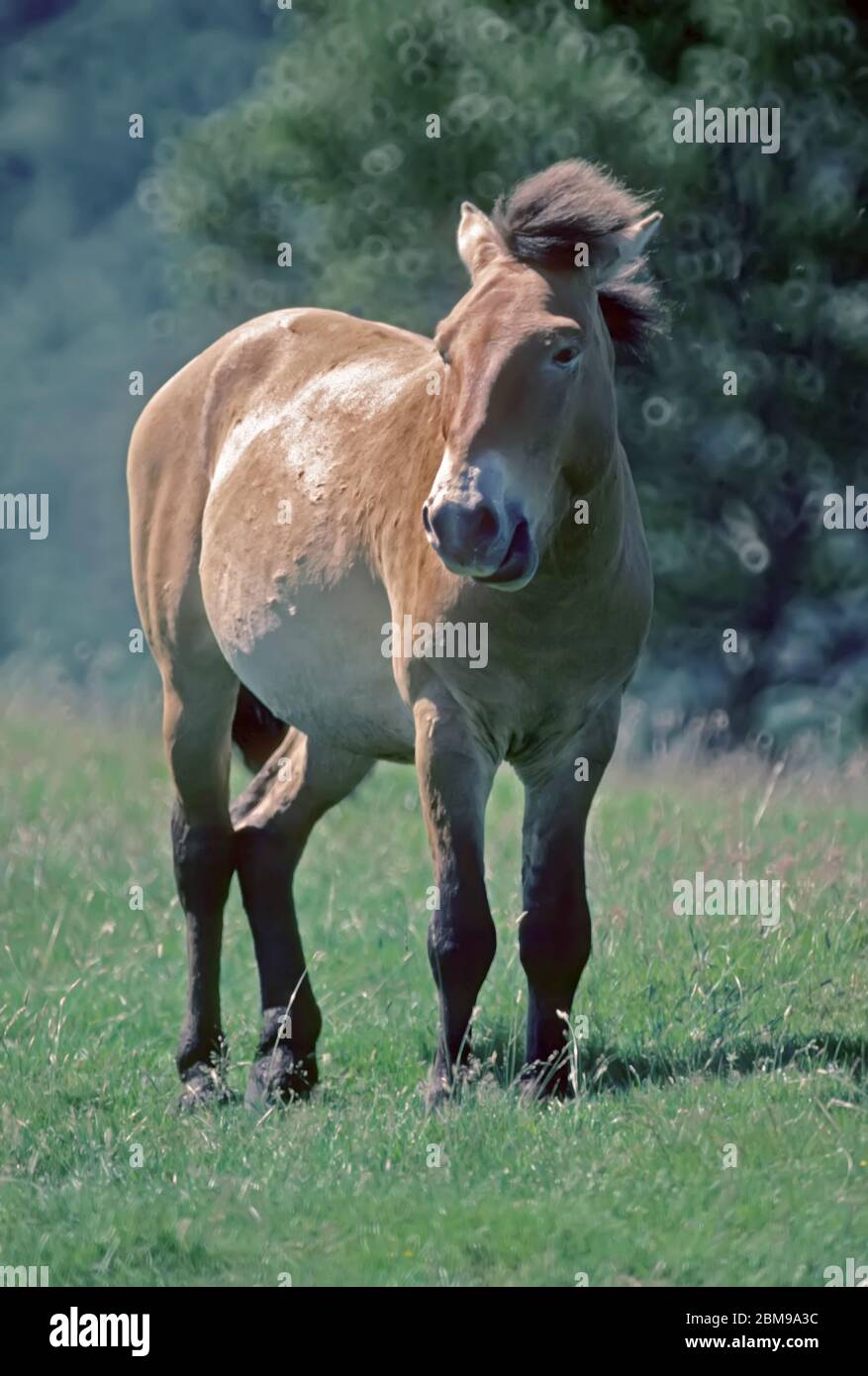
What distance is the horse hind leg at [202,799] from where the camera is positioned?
758 centimetres

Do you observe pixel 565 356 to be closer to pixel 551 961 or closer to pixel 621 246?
pixel 621 246

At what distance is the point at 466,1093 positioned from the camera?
579cm

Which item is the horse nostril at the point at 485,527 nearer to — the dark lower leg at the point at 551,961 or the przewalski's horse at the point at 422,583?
the przewalski's horse at the point at 422,583

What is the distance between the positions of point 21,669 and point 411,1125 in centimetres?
938

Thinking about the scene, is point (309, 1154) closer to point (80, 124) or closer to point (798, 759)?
point (798, 759)

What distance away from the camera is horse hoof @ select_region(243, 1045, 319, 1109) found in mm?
6902

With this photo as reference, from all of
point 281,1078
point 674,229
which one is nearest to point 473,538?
point 281,1078

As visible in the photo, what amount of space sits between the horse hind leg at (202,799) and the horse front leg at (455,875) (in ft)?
5.54

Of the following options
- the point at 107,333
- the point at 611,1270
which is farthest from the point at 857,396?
the point at 107,333

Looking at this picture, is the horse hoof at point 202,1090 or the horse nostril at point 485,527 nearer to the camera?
the horse nostril at point 485,527

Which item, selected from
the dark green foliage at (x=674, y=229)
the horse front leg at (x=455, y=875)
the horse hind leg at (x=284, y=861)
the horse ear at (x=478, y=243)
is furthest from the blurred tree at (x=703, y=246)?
the horse front leg at (x=455, y=875)

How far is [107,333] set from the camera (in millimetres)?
32938

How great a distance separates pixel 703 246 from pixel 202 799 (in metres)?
9.94

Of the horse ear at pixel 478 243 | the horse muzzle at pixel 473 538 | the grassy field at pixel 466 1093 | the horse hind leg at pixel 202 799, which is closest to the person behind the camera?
the grassy field at pixel 466 1093
